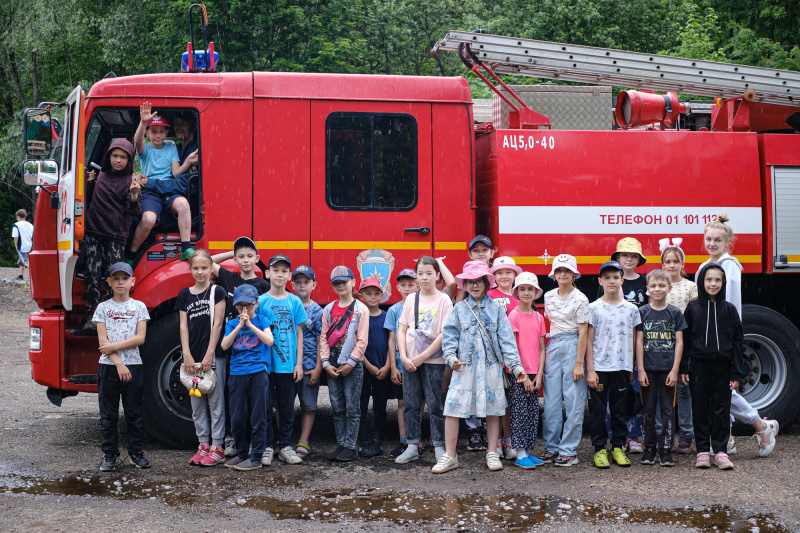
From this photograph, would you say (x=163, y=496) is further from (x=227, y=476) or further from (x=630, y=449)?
(x=630, y=449)

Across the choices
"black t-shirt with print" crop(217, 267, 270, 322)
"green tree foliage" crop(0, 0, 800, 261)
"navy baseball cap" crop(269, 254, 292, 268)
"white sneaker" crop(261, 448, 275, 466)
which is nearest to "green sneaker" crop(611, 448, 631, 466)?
"white sneaker" crop(261, 448, 275, 466)

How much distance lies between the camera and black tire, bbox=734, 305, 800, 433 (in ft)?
24.8

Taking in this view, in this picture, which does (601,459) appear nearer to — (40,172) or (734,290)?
(734,290)

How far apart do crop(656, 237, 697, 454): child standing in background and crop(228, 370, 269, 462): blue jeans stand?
139 inches

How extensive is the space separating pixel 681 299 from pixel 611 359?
0.96 metres

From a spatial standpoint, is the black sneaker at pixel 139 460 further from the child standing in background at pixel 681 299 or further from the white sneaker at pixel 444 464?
the child standing in background at pixel 681 299

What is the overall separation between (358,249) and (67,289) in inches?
96.1

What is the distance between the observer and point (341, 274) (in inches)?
266

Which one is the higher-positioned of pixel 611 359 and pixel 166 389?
pixel 611 359

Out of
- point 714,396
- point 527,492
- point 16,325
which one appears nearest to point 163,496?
point 527,492

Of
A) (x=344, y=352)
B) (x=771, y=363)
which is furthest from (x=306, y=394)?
(x=771, y=363)

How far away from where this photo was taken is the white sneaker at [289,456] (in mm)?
6562

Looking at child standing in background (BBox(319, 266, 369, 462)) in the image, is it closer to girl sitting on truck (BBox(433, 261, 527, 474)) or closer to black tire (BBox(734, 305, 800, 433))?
girl sitting on truck (BBox(433, 261, 527, 474))

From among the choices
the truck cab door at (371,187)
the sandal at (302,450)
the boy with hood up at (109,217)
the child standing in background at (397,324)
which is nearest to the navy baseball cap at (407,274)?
the child standing in background at (397,324)
